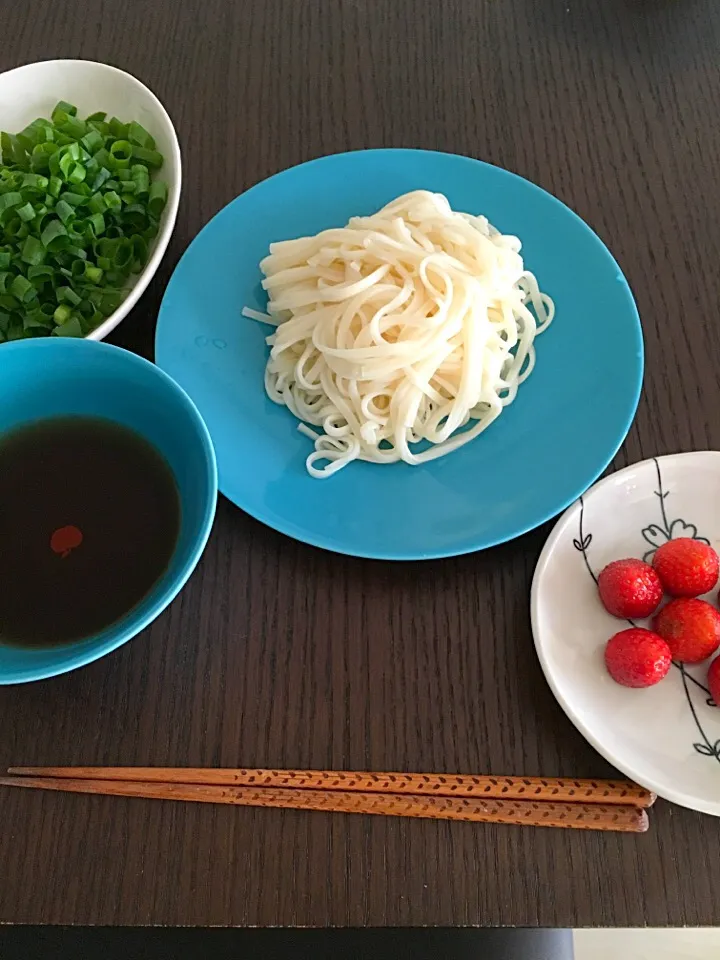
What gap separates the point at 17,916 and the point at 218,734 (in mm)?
277

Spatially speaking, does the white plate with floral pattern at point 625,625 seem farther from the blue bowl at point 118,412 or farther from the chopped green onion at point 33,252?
the chopped green onion at point 33,252

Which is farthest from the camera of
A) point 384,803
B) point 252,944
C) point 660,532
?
point 252,944

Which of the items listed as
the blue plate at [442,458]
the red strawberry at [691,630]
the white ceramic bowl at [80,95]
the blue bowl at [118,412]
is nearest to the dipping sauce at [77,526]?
the blue bowl at [118,412]

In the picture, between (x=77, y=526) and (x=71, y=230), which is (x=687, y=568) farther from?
(x=71, y=230)

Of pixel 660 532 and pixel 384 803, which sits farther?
pixel 660 532

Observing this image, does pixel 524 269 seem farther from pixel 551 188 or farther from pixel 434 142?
pixel 434 142

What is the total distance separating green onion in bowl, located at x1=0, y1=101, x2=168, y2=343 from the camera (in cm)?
107

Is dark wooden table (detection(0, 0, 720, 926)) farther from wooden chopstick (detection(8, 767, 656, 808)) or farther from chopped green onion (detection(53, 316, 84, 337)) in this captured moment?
chopped green onion (detection(53, 316, 84, 337))

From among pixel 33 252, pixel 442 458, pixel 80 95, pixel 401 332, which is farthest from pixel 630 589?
pixel 80 95

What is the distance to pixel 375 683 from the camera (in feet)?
3.11

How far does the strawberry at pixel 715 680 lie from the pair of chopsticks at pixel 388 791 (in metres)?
0.14

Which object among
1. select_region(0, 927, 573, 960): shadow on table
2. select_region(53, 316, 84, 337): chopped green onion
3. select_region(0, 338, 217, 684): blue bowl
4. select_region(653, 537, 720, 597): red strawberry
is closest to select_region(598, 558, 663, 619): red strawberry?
select_region(653, 537, 720, 597): red strawberry

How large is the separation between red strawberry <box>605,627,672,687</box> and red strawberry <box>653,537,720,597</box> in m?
0.07

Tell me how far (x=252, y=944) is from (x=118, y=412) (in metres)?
0.87
